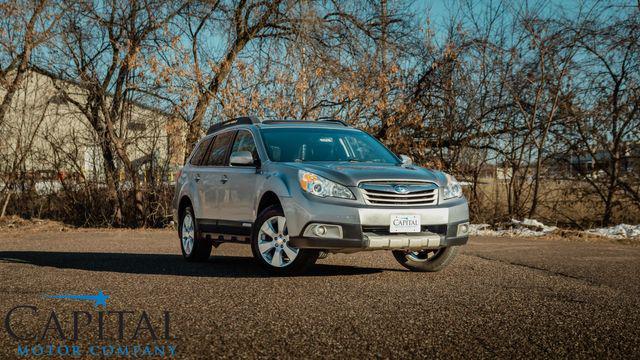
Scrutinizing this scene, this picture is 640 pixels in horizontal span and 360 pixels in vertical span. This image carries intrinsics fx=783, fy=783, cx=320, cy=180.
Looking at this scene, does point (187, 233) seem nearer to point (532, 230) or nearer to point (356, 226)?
point (356, 226)

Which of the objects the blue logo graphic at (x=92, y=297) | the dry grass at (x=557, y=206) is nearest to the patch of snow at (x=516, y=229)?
the dry grass at (x=557, y=206)

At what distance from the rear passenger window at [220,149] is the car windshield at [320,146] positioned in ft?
3.03

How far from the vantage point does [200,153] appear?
11.1 m

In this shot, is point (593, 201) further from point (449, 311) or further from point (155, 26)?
point (449, 311)

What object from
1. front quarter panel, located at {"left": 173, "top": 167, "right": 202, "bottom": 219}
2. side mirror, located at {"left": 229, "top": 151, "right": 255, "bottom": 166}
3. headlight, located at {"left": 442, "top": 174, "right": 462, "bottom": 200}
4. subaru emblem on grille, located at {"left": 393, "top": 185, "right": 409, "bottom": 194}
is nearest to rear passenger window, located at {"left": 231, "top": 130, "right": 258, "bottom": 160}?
side mirror, located at {"left": 229, "top": 151, "right": 255, "bottom": 166}

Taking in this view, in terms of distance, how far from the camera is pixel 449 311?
624 centimetres

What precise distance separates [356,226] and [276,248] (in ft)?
3.43

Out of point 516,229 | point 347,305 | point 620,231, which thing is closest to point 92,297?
point 347,305

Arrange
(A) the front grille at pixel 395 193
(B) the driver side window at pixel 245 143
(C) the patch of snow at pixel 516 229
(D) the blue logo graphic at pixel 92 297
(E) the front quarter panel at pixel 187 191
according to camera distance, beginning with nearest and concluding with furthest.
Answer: (D) the blue logo graphic at pixel 92 297 < (A) the front grille at pixel 395 193 < (B) the driver side window at pixel 245 143 < (E) the front quarter panel at pixel 187 191 < (C) the patch of snow at pixel 516 229

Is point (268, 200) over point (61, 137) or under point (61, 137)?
under

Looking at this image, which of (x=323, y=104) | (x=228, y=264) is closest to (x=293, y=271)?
(x=228, y=264)

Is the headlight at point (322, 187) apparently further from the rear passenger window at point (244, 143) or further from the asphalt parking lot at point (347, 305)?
the rear passenger window at point (244, 143)

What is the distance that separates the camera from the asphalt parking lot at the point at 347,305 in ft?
16.6

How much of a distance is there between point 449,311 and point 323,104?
41.2 ft
